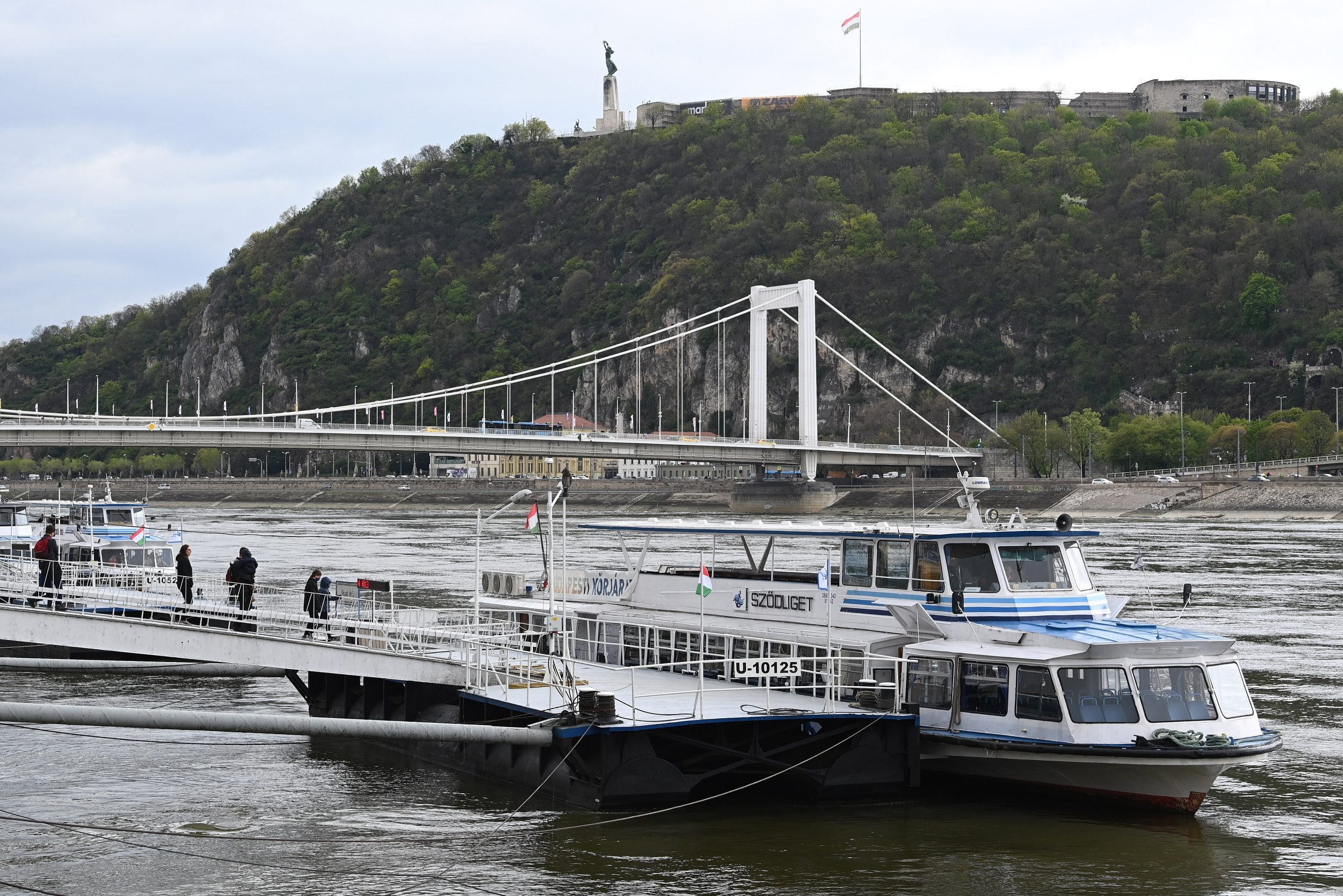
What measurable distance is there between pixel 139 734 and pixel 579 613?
6.49 metres

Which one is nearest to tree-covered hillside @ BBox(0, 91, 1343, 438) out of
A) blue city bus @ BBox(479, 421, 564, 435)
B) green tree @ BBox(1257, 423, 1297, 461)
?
green tree @ BBox(1257, 423, 1297, 461)

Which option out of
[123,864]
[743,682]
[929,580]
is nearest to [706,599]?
[743,682]

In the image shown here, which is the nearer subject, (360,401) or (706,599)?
(706,599)

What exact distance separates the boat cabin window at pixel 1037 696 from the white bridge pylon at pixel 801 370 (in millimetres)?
91778

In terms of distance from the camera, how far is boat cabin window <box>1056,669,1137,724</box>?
623 inches

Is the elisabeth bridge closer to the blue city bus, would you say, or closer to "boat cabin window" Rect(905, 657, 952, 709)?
the blue city bus

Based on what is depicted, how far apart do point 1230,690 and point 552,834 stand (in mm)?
7386

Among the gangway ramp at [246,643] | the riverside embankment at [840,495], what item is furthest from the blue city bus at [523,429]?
the gangway ramp at [246,643]

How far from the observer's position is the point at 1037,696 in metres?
16.1

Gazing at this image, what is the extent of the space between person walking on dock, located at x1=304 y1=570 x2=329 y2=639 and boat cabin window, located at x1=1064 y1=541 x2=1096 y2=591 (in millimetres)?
9622

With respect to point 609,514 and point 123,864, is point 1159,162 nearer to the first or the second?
point 609,514

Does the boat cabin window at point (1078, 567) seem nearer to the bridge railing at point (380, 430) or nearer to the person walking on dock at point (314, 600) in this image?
the person walking on dock at point (314, 600)

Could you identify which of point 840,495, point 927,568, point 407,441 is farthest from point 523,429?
point 927,568

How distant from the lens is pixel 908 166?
193 meters
